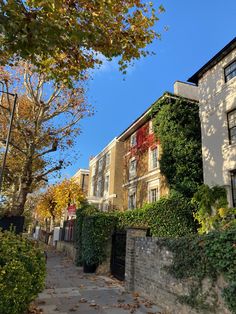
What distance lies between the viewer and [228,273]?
202 inches

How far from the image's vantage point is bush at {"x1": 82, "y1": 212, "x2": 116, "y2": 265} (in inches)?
538

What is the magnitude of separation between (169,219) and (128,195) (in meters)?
10.8

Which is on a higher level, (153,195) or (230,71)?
(230,71)

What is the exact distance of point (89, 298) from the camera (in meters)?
8.72

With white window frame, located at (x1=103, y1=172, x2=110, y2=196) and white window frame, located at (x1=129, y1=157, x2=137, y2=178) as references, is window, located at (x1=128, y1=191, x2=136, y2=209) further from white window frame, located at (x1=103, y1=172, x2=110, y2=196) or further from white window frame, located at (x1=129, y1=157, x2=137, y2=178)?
white window frame, located at (x1=103, y1=172, x2=110, y2=196)

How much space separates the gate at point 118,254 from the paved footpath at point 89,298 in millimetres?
490

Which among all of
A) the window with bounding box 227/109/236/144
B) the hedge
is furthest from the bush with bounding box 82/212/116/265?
the window with bounding box 227/109/236/144

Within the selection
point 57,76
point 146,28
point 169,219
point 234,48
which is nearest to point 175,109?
point 234,48

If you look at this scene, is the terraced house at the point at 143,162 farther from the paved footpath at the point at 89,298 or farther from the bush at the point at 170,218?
the paved footpath at the point at 89,298

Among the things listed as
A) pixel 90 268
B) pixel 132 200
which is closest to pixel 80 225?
pixel 90 268

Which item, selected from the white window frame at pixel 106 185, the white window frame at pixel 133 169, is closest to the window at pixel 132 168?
the white window frame at pixel 133 169

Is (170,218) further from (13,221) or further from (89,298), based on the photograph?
(89,298)

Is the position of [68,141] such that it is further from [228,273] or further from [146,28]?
[228,273]

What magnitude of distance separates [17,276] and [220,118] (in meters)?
13.9
